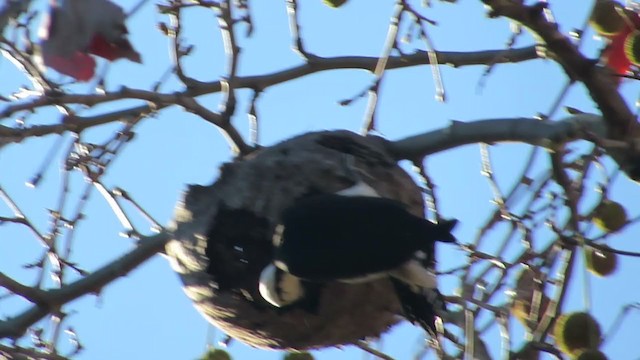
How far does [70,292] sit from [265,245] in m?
0.44

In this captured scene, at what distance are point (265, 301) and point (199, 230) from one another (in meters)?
0.22

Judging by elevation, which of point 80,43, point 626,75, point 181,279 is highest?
point 80,43

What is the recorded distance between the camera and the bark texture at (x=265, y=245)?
2.25m

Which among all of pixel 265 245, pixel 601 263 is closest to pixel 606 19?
pixel 601 263

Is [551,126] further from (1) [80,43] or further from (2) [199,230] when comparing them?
(1) [80,43]

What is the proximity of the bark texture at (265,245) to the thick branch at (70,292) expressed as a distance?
4.0 inches

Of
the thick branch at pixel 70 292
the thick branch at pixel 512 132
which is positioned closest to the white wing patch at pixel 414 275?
the thick branch at pixel 512 132

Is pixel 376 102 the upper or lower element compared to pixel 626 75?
lower

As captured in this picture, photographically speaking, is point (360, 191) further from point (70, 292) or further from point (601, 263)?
point (70, 292)

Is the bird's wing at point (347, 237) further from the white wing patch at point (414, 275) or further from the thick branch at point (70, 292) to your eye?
the thick branch at point (70, 292)

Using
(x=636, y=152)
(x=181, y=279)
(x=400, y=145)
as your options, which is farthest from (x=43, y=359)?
(x=636, y=152)

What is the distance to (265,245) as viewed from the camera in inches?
92.1

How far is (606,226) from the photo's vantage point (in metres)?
2.22

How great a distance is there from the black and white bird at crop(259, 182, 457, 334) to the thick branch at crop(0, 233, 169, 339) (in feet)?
1.07
